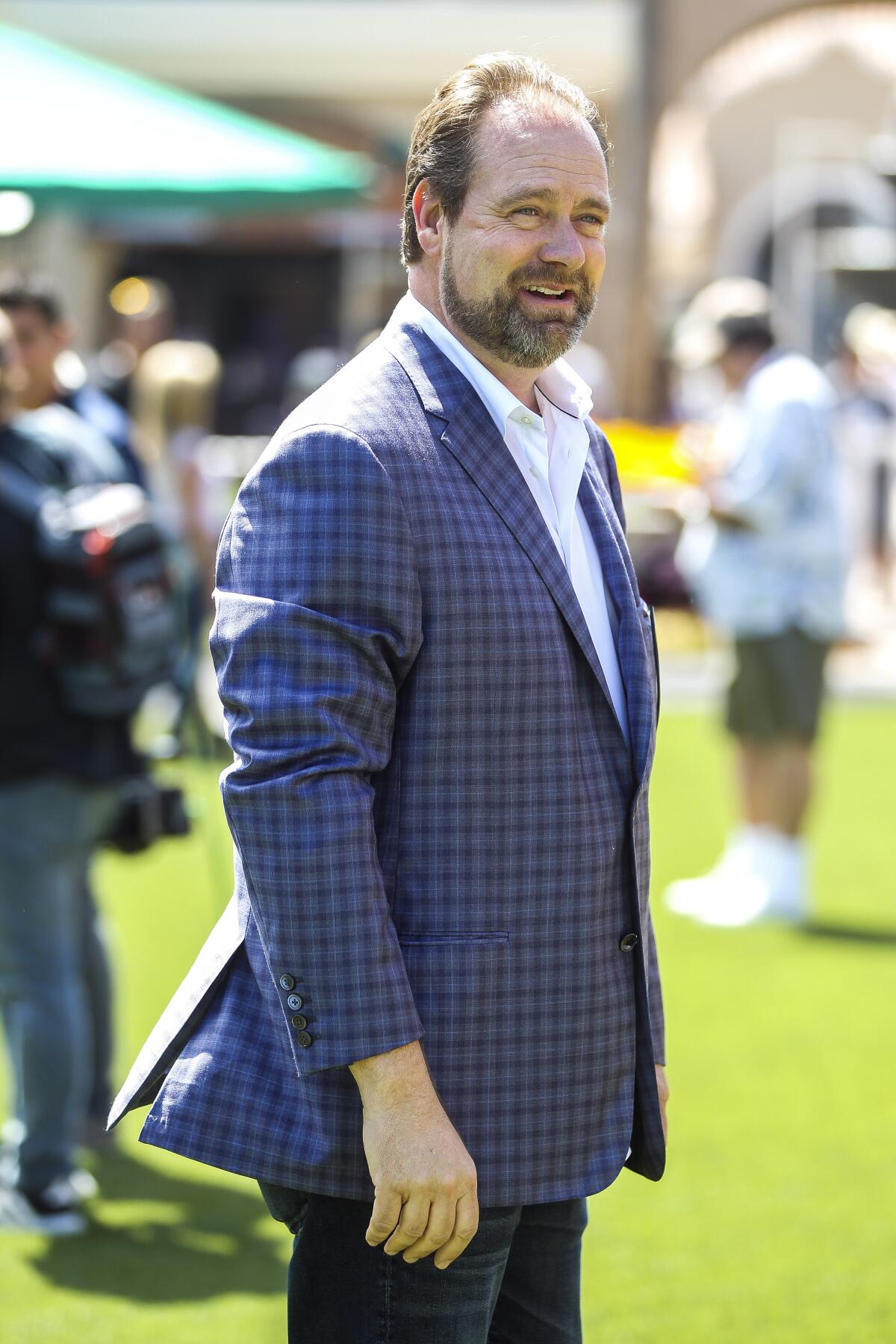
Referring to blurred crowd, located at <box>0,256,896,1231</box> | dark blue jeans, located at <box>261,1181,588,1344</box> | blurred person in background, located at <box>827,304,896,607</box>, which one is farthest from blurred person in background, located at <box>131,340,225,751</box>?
blurred person in background, located at <box>827,304,896,607</box>

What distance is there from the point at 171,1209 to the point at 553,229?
9.28ft

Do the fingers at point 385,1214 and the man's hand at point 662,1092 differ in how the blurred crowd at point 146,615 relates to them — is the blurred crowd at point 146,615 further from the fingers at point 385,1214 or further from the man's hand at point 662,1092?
the fingers at point 385,1214

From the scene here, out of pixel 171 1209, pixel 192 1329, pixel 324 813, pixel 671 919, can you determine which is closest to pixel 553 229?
pixel 324 813

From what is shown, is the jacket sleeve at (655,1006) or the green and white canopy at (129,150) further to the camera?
the green and white canopy at (129,150)

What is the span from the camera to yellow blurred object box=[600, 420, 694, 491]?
11.7 metres

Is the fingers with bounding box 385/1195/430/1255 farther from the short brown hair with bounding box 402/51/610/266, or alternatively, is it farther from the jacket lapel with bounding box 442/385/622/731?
the short brown hair with bounding box 402/51/610/266

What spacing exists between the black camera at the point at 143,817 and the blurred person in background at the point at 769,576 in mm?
2770

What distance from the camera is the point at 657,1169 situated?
2.34 m

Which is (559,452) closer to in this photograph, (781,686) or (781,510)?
(781,510)

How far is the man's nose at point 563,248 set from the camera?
216 cm

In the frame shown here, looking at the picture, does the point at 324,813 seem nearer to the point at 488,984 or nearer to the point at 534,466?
the point at 488,984

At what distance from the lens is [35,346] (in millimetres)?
4684

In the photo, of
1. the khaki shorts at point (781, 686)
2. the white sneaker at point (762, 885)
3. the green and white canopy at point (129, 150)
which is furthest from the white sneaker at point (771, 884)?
the green and white canopy at point (129, 150)

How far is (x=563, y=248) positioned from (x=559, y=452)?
30 centimetres
